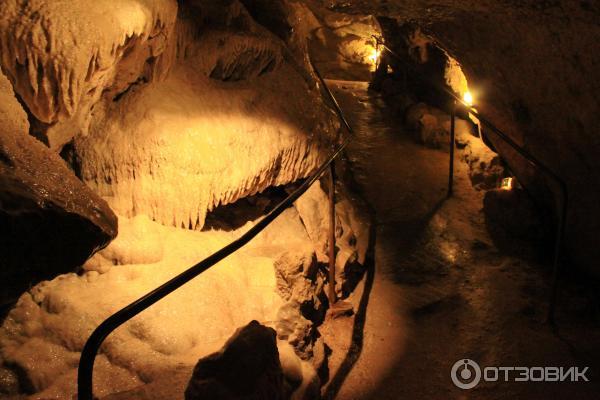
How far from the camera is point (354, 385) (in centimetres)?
301

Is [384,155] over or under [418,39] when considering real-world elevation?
under

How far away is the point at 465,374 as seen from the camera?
3.03 m

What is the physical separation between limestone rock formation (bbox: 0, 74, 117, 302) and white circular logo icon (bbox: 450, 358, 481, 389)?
2.30 metres

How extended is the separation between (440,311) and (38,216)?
117 inches

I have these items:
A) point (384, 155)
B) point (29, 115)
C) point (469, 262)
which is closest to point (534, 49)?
point (469, 262)

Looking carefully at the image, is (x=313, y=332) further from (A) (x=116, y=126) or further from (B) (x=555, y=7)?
(B) (x=555, y=7)

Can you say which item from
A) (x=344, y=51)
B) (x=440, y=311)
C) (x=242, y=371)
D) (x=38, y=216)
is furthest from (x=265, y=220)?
(x=344, y=51)

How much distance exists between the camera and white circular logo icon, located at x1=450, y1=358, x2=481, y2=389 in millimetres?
2950

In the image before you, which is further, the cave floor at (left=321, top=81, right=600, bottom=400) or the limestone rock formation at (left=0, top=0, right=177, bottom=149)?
the cave floor at (left=321, top=81, right=600, bottom=400)

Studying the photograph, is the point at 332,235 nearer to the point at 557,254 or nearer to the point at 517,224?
the point at 557,254

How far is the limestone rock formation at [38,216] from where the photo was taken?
1642 mm

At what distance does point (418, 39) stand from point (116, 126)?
5.16m

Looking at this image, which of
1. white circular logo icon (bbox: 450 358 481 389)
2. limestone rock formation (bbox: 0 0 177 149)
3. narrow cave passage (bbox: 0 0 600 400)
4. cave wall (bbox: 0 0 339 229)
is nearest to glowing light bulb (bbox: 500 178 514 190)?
narrow cave passage (bbox: 0 0 600 400)

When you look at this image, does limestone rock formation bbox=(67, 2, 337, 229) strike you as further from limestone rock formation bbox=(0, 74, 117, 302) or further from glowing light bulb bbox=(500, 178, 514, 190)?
glowing light bulb bbox=(500, 178, 514, 190)
